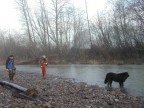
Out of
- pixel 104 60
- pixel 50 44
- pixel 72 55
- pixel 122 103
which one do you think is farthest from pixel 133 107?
pixel 50 44

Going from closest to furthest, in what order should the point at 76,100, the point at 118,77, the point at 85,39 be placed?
the point at 76,100 → the point at 118,77 → the point at 85,39

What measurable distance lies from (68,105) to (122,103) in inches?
97.7

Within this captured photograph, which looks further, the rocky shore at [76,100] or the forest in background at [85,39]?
the forest in background at [85,39]

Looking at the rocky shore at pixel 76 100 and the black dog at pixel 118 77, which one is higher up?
the black dog at pixel 118 77

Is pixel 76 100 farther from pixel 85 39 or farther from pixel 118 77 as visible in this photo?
pixel 85 39

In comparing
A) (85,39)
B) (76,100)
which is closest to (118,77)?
(76,100)

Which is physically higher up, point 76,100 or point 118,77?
point 118,77

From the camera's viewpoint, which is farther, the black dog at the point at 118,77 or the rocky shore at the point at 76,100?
the black dog at the point at 118,77

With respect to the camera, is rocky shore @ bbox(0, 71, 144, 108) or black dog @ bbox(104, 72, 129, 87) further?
black dog @ bbox(104, 72, 129, 87)

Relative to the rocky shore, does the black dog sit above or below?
above

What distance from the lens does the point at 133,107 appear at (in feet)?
36.1

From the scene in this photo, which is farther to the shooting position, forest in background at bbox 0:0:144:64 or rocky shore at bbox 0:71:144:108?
forest in background at bbox 0:0:144:64

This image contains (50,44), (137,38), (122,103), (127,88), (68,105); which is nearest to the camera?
(68,105)

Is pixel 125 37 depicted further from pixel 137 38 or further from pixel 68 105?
pixel 68 105
